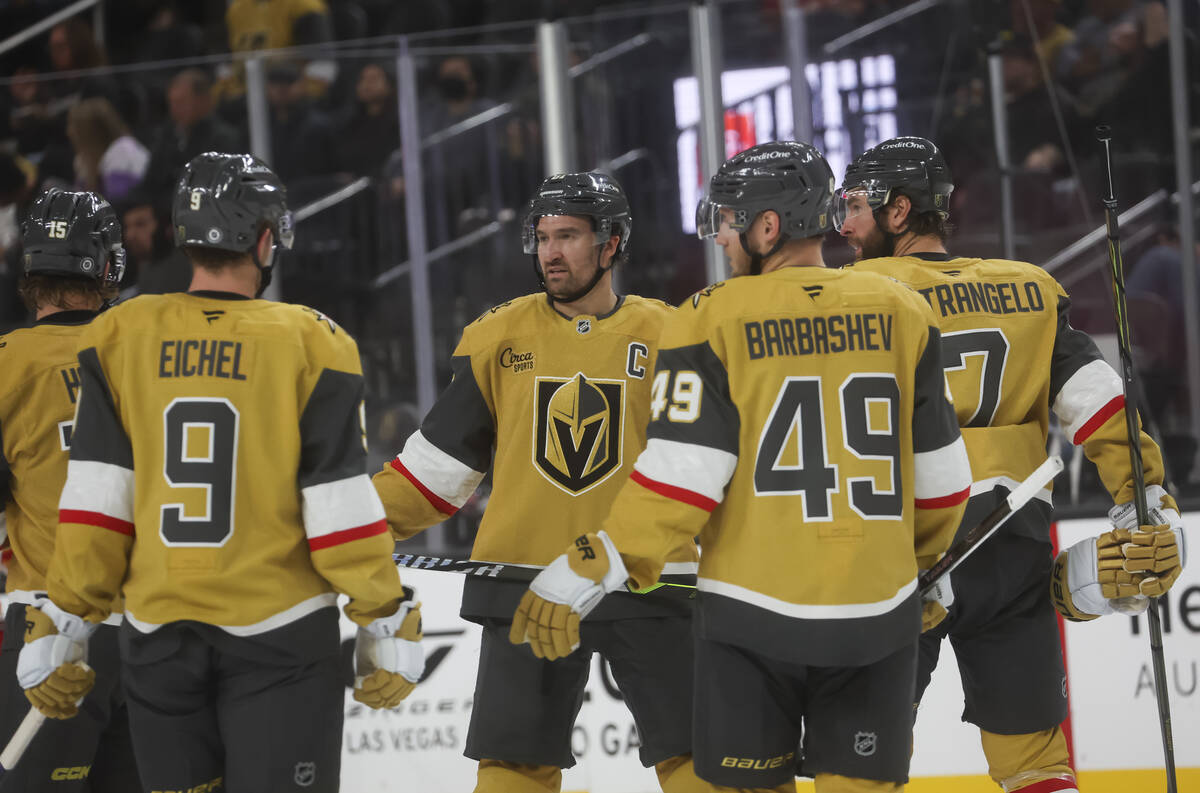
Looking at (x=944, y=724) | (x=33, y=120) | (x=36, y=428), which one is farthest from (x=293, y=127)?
(x=944, y=724)

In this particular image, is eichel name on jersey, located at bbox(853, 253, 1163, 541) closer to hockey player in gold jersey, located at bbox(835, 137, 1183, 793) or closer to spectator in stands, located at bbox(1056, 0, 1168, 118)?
hockey player in gold jersey, located at bbox(835, 137, 1183, 793)

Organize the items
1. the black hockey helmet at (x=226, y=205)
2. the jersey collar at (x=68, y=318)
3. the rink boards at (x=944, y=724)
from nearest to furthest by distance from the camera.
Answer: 1. the black hockey helmet at (x=226, y=205)
2. the jersey collar at (x=68, y=318)
3. the rink boards at (x=944, y=724)

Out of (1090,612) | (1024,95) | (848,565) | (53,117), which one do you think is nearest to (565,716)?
(848,565)

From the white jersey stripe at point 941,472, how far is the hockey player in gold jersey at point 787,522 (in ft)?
0.19

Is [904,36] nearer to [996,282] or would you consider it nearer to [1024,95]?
[1024,95]

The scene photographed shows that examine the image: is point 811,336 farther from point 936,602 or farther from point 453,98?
point 453,98

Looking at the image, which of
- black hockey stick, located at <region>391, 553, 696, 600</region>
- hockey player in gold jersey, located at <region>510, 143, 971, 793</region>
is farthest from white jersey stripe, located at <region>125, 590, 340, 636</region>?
black hockey stick, located at <region>391, 553, 696, 600</region>

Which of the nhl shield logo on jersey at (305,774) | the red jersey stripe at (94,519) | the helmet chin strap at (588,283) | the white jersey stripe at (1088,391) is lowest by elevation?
the nhl shield logo on jersey at (305,774)

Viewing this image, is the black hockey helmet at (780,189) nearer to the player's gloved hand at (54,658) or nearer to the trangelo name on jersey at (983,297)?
the trangelo name on jersey at (983,297)

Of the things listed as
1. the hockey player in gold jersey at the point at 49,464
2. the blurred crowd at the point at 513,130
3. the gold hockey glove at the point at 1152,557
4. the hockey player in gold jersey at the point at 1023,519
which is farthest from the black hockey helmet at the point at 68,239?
the blurred crowd at the point at 513,130

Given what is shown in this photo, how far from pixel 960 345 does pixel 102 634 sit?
6.44ft

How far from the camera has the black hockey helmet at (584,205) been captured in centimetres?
314

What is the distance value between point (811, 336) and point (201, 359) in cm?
108

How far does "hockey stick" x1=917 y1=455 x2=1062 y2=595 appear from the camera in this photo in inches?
110
